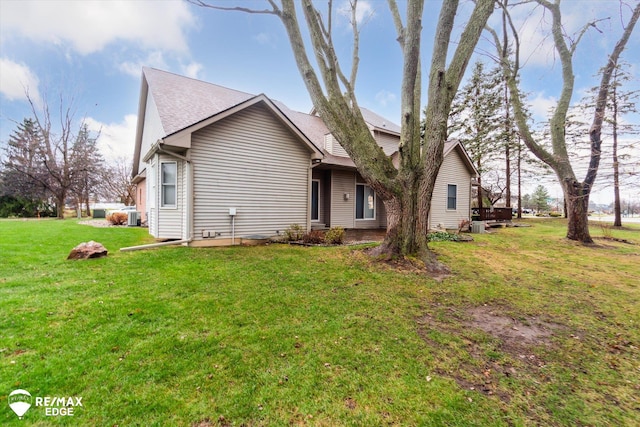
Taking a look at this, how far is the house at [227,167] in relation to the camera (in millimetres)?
7832

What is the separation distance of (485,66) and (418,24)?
20315mm

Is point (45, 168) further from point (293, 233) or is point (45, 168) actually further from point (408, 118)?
point (408, 118)

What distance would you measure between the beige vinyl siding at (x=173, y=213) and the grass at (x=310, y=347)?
9.07ft

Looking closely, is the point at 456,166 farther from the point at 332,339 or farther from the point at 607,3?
the point at 332,339

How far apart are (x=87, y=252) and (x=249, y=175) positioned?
4616mm

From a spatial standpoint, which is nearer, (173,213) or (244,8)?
(244,8)

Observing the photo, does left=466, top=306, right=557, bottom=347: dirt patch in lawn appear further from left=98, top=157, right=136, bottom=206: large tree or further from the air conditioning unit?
left=98, top=157, right=136, bottom=206: large tree

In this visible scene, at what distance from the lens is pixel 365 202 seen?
13.4m

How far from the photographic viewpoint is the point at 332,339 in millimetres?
2910

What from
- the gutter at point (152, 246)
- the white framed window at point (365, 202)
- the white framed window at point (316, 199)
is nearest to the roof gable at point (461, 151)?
the white framed window at point (365, 202)

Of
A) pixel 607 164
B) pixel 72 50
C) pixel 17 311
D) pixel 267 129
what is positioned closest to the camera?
pixel 17 311

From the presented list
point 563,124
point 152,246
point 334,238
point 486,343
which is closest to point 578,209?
point 563,124

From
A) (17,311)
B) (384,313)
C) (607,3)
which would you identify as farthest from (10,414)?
(607,3)

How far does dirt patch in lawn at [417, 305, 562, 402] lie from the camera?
7.92 ft
